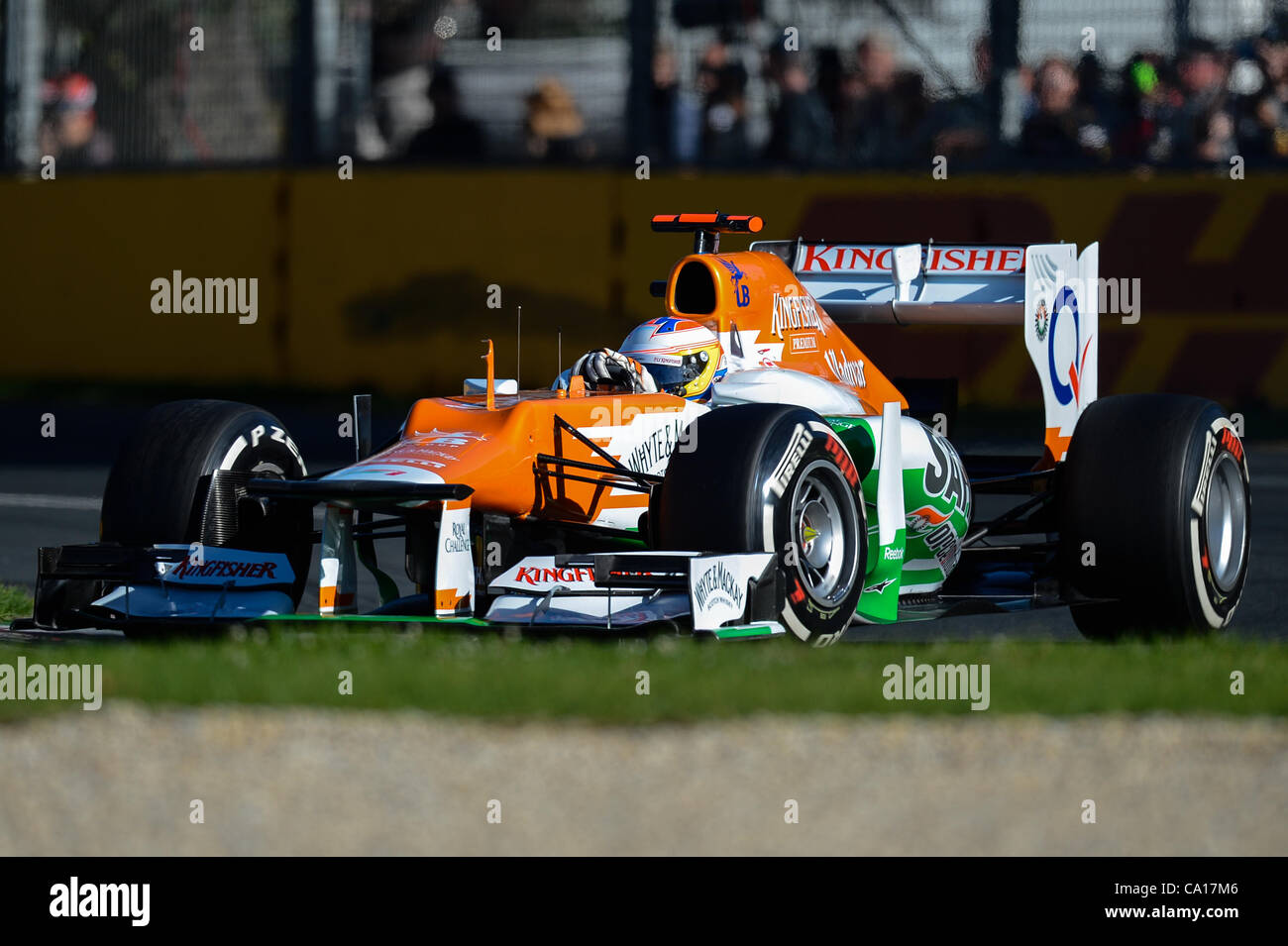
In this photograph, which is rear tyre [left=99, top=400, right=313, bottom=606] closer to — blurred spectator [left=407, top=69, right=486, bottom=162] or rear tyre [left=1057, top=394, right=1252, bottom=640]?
rear tyre [left=1057, top=394, right=1252, bottom=640]

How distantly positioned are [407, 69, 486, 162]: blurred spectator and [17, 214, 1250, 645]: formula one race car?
24.7 feet

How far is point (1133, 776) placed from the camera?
5254 mm

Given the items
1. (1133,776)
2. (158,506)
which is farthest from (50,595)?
(1133,776)

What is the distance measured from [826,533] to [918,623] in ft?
5.73

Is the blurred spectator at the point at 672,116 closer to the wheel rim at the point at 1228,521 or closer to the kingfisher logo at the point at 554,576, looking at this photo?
the wheel rim at the point at 1228,521

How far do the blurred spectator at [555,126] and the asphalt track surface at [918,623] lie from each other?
422 cm

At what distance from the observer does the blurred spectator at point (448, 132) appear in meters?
16.2

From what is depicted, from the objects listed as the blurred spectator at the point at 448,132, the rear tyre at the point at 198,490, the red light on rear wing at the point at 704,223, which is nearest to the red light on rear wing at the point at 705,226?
the red light on rear wing at the point at 704,223

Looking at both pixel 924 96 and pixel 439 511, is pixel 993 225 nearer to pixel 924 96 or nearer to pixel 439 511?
pixel 924 96

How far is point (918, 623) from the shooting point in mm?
9141

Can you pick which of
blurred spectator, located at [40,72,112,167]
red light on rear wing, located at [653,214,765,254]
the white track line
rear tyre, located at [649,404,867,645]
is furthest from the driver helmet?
blurred spectator, located at [40,72,112,167]

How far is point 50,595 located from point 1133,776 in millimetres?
3750

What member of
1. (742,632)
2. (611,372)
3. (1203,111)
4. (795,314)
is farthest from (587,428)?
(1203,111)

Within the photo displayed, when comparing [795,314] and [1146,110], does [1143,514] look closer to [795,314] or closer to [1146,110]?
[795,314]
